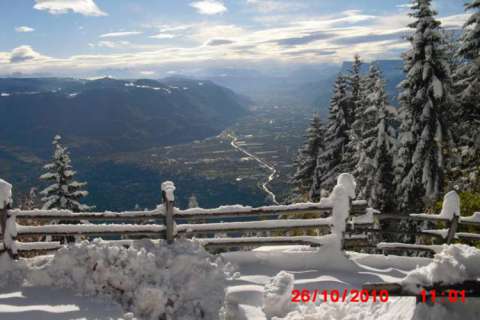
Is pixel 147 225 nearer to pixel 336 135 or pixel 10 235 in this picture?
pixel 10 235

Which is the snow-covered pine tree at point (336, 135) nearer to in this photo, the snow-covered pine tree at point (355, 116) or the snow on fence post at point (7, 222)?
the snow-covered pine tree at point (355, 116)

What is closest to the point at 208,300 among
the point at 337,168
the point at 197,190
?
the point at 337,168

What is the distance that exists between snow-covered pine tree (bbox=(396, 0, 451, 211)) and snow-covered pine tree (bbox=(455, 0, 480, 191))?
103 centimetres

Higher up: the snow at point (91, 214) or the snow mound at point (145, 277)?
the snow at point (91, 214)

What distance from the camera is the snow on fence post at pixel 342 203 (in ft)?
31.2

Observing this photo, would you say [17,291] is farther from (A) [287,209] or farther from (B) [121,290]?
(A) [287,209]

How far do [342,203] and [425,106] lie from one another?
1689 cm

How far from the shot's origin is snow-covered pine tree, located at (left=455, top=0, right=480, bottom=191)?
21.3m

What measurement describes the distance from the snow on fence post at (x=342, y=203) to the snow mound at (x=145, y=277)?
335 cm

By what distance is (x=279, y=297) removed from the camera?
7.05 m

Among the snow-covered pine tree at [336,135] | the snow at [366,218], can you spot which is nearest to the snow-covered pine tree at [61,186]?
the snow-covered pine tree at [336,135]

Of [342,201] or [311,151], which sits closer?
[342,201]

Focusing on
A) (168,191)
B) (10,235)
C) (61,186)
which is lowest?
(61,186)

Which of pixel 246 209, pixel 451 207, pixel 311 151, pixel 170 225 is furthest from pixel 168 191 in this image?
pixel 311 151
